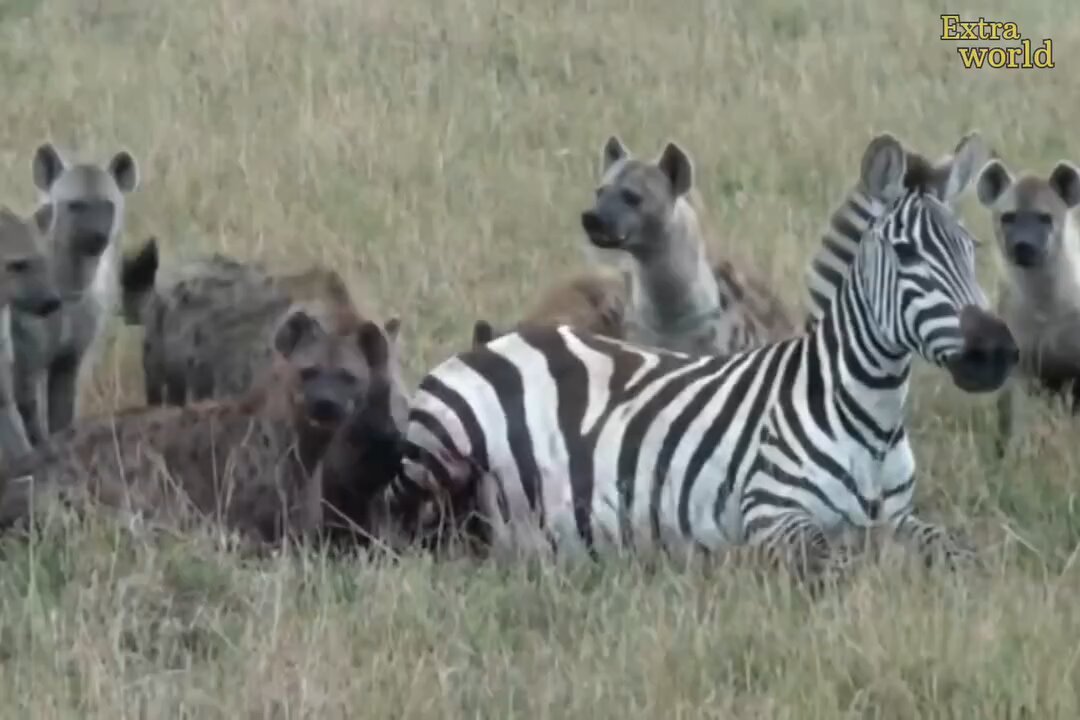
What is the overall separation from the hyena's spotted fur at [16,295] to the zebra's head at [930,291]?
273 centimetres

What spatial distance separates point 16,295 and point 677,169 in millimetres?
2788

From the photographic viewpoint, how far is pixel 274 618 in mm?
4914

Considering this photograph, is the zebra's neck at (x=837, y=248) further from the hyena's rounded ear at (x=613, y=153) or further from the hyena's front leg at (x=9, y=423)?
the hyena's front leg at (x=9, y=423)

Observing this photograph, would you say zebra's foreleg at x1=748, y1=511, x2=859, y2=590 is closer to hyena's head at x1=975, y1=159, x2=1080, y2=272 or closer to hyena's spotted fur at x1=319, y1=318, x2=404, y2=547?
hyena's spotted fur at x1=319, y1=318, x2=404, y2=547

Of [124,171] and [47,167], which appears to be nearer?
[47,167]

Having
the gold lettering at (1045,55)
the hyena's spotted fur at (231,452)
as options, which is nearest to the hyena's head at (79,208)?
the hyena's spotted fur at (231,452)

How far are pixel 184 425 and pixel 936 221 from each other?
7.03 feet

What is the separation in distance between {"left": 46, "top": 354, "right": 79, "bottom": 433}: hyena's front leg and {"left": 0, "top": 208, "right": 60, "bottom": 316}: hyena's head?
32 centimetres

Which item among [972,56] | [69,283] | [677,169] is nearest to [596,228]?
[677,169]

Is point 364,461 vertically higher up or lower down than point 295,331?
lower down

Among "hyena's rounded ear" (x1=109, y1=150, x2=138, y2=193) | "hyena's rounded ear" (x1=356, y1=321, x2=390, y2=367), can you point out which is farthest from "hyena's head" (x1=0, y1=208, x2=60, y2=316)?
"hyena's rounded ear" (x1=356, y1=321, x2=390, y2=367)

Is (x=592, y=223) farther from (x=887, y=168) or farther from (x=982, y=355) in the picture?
(x=982, y=355)

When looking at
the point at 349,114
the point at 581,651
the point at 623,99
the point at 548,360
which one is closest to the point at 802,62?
the point at 623,99

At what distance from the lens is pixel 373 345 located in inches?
247
